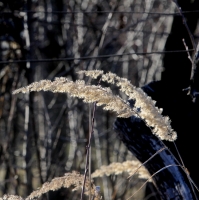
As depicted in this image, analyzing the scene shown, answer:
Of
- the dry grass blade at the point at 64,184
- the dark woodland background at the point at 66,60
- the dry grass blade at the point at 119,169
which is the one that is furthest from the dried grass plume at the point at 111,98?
the dark woodland background at the point at 66,60

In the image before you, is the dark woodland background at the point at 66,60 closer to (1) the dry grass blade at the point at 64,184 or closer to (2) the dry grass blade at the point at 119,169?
(2) the dry grass blade at the point at 119,169

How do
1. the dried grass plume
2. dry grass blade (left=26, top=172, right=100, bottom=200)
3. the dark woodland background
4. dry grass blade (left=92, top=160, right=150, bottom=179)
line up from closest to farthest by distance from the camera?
the dried grass plume, dry grass blade (left=26, top=172, right=100, bottom=200), dry grass blade (left=92, top=160, right=150, bottom=179), the dark woodland background

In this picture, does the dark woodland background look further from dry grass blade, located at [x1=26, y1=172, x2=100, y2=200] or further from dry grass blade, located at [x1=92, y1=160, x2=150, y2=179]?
dry grass blade, located at [x1=26, y1=172, x2=100, y2=200]

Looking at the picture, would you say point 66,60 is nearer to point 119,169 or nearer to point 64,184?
point 119,169

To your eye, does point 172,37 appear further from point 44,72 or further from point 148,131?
point 44,72

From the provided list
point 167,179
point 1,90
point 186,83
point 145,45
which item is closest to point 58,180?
point 167,179

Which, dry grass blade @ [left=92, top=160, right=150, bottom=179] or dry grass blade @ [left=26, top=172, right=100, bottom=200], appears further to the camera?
dry grass blade @ [left=92, top=160, right=150, bottom=179]

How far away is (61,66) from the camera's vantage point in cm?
820

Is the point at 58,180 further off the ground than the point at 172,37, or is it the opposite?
the point at 172,37

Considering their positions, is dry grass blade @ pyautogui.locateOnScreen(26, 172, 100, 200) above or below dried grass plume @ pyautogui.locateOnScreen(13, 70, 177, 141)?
below

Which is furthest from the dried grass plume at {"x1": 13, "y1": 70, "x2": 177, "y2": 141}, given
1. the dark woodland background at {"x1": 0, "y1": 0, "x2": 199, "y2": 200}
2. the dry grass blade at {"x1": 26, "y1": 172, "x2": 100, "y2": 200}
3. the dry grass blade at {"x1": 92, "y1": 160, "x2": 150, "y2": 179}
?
the dark woodland background at {"x1": 0, "y1": 0, "x2": 199, "y2": 200}

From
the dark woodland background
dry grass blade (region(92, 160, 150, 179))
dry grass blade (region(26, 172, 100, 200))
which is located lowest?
dry grass blade (region(26, 172, 100, 200))

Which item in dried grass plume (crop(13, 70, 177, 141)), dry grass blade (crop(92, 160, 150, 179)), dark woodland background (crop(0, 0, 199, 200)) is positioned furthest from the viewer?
dark woodland background (crop(0, 0, 199, 200))

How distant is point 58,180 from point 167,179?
0.75 m
